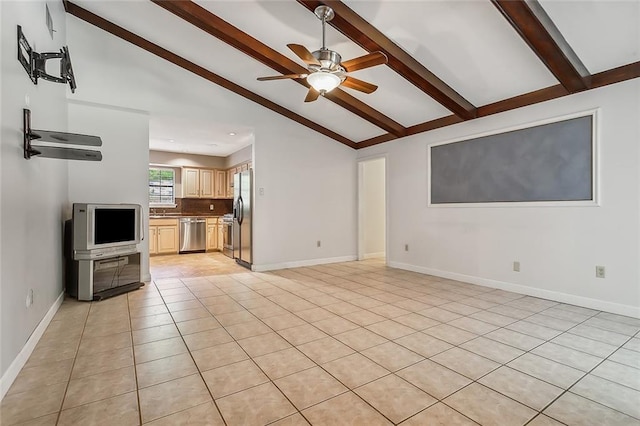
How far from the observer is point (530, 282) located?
3.95 m

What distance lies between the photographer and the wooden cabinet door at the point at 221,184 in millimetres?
8423

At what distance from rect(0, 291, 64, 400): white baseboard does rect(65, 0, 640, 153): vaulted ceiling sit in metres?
3.30

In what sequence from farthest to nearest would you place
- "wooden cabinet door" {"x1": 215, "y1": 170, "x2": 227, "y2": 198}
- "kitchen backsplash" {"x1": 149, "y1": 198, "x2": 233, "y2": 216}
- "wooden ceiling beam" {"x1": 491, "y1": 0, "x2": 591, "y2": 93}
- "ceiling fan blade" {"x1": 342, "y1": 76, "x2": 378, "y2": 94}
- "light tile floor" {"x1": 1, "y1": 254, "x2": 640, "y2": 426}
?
1. "wooden cabinet door" {"x1": 215, "y1": 170, "x2": 227, "y2": 198}
2. "kitchen backsplash" {"x1": 149, "y1": 198, "x2": 233, "y2": 216}
3. "ceiling fan blade" {"x1": 342, "y1": 76, "x2": 378, "y2": 94}
4. "wooden ceiling beam" {"x1": 491, "y1": 0, "x2": 591, "y2": 93}
5. "light tile floor" {"x1": 1, "y1": 254, "x2": 640, "y2": 426}

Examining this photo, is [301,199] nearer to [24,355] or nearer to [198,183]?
[198,183]

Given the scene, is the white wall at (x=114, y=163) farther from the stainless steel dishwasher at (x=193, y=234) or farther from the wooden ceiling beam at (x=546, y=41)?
the wooden ceiling beam at (x=546, y=41)

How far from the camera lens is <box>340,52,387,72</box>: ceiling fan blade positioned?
112 inches

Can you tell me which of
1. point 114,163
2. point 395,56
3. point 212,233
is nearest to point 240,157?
point 212,233

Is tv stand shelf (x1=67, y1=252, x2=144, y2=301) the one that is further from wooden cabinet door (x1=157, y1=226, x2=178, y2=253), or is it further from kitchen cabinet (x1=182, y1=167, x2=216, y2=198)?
kitchen cabinet (x1=182, y1=167, x2=216, y2=198)

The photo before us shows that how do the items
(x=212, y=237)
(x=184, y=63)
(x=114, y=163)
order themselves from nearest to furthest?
(x=114, y=163) → (x=184, y=63) → (x=212, y=237)

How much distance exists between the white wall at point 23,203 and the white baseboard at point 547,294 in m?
4.91

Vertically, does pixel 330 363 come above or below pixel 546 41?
below

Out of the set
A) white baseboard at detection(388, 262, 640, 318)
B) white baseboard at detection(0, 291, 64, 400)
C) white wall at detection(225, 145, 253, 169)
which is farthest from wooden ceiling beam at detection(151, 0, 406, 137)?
white baseboard at detection(0, 291, 64, 400)

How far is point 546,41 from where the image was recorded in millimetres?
2912

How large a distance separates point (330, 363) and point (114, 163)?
4096 mm
